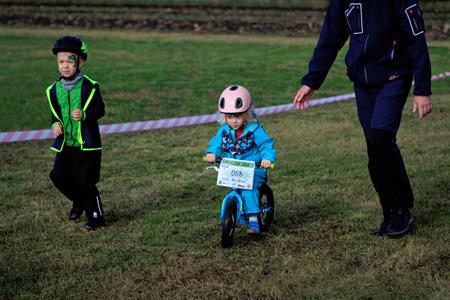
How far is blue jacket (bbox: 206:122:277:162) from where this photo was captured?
607 cm

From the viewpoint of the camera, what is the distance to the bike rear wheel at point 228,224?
586 centimetres

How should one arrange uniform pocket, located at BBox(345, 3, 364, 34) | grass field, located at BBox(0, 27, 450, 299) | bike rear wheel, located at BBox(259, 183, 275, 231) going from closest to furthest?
grass field, located at BBox(0, 27, 450, 299) < uniform pocket, located at BBox(345, 3, 364, 34) < bike rear wheel, located at BBox(259, 183, 275, 231)

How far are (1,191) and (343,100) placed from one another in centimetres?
885

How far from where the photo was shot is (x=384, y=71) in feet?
19.0

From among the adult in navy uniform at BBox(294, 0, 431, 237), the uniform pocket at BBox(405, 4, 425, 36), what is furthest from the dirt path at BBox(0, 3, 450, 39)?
the uniform pocket at BBox(405, 4, 425, 36)

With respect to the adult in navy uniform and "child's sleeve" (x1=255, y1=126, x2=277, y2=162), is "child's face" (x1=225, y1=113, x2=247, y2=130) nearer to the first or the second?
"child's sleeve" (x1=255, y1=126, x2=277, y2=162)

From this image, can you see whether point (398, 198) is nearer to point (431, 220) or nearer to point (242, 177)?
point (431, 220)

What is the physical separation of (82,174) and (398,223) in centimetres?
254

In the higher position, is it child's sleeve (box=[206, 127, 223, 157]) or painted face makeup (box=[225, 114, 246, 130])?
painted face makeup (box=[225, 114, 246, 130])

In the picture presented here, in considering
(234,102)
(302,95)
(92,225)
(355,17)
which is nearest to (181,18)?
(92,225)

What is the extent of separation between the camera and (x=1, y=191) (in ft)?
27.2

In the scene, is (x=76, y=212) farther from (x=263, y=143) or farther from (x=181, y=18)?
(x=181, y=18)

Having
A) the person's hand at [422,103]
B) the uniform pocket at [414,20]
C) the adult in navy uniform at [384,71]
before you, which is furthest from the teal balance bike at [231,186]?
the uniform pocket at [414,20]

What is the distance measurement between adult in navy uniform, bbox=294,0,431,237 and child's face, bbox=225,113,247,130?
426mm
